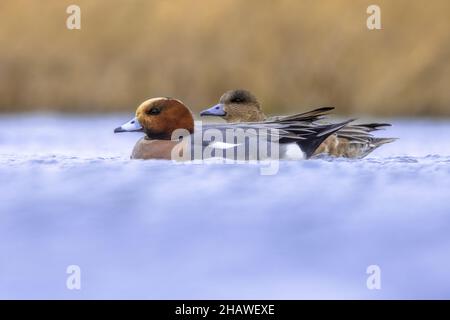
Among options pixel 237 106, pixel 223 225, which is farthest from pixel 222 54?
pixel 223 225

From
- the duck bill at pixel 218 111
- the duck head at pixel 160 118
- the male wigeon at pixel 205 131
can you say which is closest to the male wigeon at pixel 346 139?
the duck bill at pixel 218 111

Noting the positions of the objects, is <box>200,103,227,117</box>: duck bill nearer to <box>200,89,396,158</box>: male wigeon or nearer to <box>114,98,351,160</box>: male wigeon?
<box>200,89,396,158</box>: male wigeon

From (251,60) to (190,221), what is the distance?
5.30 metres

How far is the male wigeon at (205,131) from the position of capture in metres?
6.52

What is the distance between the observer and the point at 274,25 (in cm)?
1020

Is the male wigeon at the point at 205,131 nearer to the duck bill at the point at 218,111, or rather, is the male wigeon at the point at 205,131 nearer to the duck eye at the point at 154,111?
the duck eye at the point at 154,111

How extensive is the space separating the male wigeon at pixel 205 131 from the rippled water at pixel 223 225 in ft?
0.55

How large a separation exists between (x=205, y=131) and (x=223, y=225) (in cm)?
169

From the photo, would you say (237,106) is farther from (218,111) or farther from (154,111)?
(154,111)

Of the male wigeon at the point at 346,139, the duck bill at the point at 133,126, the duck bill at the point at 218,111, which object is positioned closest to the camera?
the duck bill at the point at 133,126

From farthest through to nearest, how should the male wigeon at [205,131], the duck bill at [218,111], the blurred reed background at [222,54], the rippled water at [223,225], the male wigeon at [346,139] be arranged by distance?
the blurred reed background at [222,54] < the duck bill at [218,111] < the male wigeon at [346,139] < the male wigeon at [205,131] < the rippled water at [223,225]

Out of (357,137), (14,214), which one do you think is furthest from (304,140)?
(14,214)

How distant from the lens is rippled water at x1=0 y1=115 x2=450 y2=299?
411 centimetres

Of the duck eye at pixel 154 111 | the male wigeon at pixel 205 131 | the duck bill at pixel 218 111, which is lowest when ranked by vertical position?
the male wigeon at pixel 205 131
